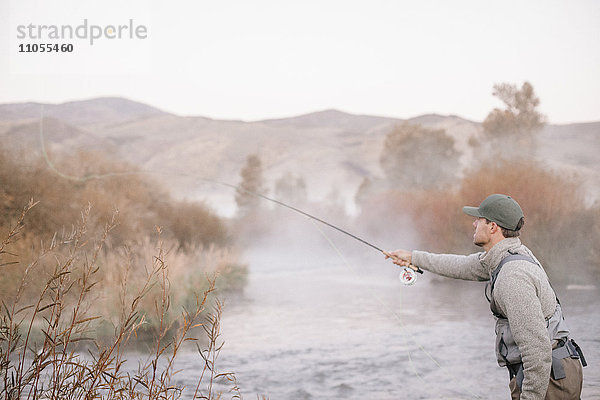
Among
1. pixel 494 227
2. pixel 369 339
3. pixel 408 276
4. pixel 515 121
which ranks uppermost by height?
pixel 515 121

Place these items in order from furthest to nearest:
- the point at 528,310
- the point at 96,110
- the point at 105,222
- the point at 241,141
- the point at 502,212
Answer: the point at 241,141, the point at 96,110, the point at 105,222, the point at 502,212, the point at 528,310

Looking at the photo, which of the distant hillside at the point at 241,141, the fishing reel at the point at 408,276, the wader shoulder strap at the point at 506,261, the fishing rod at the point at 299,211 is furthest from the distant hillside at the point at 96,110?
the wader shoulder strap at the point at 506,261

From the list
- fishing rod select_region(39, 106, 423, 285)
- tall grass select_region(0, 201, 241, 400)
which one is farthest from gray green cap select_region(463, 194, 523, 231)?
tall grass select_region(0, 201, 241, 400)

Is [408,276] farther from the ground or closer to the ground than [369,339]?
farther from the ground

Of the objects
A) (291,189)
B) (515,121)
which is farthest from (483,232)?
(291,189)

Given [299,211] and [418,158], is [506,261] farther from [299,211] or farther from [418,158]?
[418,158]

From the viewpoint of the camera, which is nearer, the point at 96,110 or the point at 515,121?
the point at 515,121

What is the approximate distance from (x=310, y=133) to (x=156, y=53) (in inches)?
179

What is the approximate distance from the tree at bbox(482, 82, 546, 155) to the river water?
3.89 meters

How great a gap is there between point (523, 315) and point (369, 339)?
6.08m

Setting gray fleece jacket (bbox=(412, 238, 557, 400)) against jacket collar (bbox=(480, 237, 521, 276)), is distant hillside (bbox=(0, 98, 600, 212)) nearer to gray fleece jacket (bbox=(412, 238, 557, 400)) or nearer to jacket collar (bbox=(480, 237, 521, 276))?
jacket collar (bbox=(480, 237, 521, 276))

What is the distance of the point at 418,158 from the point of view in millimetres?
16062

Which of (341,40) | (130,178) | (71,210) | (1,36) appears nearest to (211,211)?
(130,178)

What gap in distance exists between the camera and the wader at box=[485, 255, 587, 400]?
2471 millimetres
